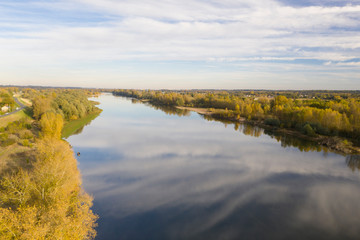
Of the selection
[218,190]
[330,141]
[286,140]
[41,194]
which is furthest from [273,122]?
[41,194]

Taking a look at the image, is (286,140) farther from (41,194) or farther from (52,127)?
(52,127)

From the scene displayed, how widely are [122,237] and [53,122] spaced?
24984 millimetres

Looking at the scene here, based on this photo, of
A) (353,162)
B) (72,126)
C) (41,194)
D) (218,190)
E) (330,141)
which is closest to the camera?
(41,194)

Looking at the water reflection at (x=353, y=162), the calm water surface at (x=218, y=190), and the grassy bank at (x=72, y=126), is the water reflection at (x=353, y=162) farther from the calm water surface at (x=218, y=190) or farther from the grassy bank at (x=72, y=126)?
the grassy bank at (x=72, y=126)

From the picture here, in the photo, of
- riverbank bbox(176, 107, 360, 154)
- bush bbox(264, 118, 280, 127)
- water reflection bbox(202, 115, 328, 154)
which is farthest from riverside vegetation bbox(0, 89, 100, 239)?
bush bbox(264, 118, 280, 127)

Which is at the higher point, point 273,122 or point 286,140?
point 273,122

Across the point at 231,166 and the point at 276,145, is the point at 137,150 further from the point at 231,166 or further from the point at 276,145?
the point at 276,145

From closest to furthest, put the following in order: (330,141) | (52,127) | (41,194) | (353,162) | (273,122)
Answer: (41,194) → (353,162) → (52,127) → (330,141) → (273,122)

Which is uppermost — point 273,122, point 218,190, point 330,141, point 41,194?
point 273,122

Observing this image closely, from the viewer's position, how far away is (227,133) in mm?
46031

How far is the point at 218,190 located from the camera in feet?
66.8

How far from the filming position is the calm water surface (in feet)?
49.3

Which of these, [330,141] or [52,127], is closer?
[52,127]

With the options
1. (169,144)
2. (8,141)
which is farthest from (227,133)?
(8,141)
